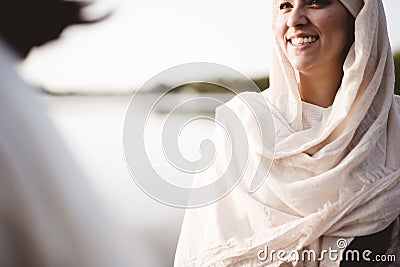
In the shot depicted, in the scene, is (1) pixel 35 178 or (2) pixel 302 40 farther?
(1) pixel 35 178

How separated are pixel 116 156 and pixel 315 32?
1.68ft

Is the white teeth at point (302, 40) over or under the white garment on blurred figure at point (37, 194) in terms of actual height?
over

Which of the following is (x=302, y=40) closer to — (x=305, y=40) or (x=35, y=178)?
(x=305, y=40)

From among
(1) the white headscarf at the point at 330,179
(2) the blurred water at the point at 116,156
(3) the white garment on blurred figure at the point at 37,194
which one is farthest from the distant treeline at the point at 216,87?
(3) the white garment on blurred figure at the point at 37,194

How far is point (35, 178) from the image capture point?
135cm

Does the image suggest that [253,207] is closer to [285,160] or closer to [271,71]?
[285,160]

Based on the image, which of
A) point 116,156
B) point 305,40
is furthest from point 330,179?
point 116,156

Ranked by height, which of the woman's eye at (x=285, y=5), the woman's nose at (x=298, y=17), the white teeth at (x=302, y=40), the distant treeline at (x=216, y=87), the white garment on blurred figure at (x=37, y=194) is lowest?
the white garment on blurred figure at (x=37, y=194)

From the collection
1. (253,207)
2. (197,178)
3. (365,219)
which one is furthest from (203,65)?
(365,219)

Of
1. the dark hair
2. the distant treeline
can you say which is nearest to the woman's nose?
the distant treeline

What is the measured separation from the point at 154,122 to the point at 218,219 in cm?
29

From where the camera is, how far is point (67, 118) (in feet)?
4.36

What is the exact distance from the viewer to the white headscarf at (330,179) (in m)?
1.04

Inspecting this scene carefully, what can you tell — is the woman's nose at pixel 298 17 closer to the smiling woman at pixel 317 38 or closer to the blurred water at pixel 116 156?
the smiling woman at pixel 317 38
